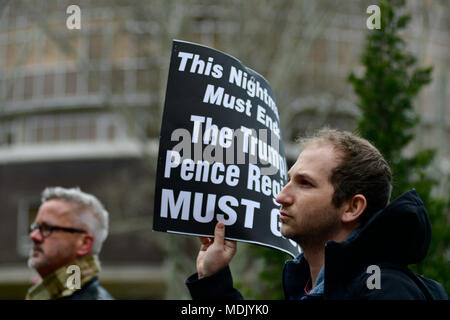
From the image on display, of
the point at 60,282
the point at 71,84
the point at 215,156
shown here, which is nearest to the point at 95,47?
the point at 71,84

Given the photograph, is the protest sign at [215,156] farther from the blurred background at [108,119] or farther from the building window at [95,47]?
the building window at [95,47]

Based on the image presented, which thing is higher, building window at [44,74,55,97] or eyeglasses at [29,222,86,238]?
building window at [44,74,55,97]

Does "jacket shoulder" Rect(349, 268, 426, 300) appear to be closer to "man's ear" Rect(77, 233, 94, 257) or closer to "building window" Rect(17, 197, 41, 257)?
"man's ear" Rect(77, 233, 94, 257)

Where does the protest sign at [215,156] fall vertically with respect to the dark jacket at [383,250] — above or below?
above

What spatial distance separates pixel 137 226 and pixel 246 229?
60.1 feet

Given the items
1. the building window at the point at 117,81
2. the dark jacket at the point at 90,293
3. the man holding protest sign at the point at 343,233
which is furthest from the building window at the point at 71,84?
the man holding protest sign at the point at 343,233

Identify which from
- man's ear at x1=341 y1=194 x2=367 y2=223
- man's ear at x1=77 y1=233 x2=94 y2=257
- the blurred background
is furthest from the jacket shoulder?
the blurred background

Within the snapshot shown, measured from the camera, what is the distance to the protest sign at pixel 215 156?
3391 mm

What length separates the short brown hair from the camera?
306 centimetres

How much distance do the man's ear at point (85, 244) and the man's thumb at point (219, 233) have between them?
2042mm

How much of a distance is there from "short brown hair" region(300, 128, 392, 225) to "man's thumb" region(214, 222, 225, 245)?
1.63 ft
